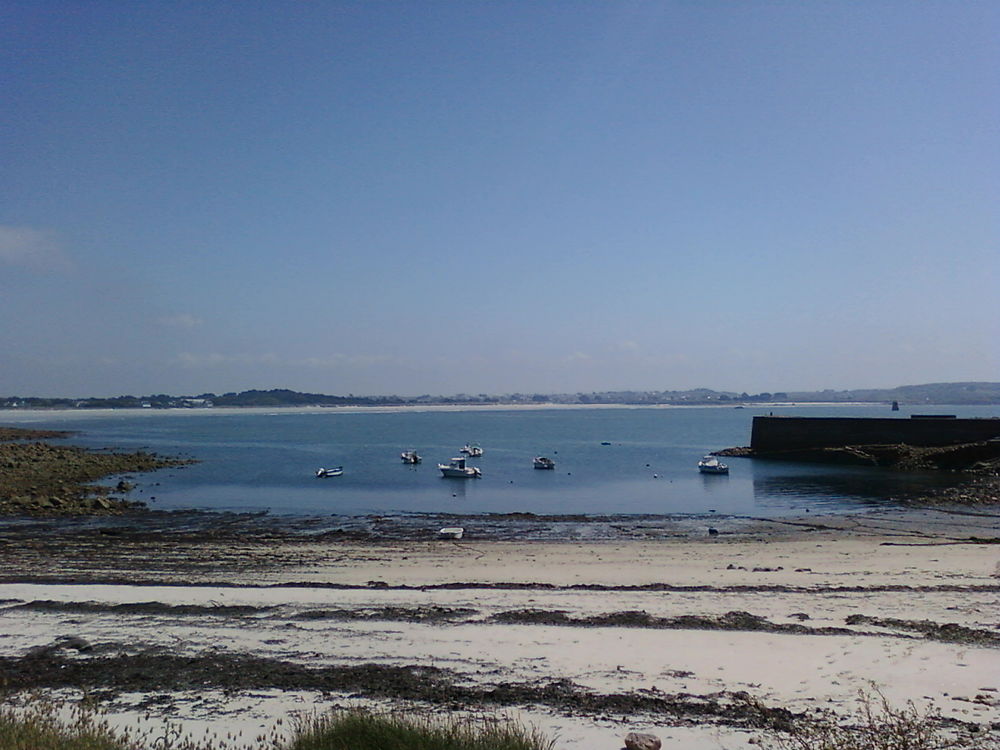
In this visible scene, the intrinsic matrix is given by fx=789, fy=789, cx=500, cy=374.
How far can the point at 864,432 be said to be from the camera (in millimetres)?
61125

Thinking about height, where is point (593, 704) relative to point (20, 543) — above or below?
above

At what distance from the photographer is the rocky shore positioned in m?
34.2

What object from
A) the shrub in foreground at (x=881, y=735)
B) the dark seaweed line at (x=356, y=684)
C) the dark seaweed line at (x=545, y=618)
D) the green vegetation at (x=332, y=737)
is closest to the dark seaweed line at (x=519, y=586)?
the dark seaweed line at (x=545, y=618)

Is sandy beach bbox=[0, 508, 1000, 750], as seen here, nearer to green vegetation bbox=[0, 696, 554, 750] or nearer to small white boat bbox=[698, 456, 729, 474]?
green vegetation bbox=[0, 696, 554, 750]

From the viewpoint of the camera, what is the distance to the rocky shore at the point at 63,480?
34188 mm

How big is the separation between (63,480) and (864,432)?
183 feet

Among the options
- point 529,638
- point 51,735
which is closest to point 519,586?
point 529,638

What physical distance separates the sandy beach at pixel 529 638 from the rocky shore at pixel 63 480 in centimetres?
1525

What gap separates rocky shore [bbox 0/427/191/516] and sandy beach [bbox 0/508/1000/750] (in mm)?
15254

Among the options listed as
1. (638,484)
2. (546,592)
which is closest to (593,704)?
(546,592)

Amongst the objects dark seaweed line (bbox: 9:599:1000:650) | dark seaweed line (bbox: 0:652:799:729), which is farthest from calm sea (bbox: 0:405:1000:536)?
dark seaweed line (bbox: 0:652:799:729)

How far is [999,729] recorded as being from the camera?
7.55 meters

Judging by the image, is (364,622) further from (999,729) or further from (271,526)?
(271,526)

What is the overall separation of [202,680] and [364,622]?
3.28 meters
